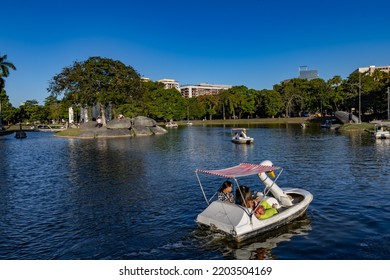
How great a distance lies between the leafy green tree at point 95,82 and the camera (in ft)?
266

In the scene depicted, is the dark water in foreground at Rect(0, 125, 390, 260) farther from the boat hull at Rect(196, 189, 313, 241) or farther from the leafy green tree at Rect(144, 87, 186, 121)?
the leafy green tree at Rect(144, 87, 186, 121)

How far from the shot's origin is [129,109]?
377 ft

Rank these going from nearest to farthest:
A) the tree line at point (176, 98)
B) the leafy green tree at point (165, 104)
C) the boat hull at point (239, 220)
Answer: the boat hull at point (239, 220), the tree line at point (176, 98), the leafy green tree at point (165, 104)

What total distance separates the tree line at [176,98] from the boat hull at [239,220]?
70.6 m

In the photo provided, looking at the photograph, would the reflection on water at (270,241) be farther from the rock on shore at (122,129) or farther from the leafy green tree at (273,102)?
the leafy green tree at (273,102)

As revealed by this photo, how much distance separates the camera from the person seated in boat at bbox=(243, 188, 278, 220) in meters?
14.4

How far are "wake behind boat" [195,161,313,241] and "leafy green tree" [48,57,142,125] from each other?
69.7m

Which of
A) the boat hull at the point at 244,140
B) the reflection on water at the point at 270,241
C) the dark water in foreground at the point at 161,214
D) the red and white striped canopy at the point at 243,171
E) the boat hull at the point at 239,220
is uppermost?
the red and white striped canopy at the point at 243,171

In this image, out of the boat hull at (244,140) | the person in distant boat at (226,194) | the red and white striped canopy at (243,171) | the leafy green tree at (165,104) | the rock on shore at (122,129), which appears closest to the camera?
the red and white striped canopy at (243,171)

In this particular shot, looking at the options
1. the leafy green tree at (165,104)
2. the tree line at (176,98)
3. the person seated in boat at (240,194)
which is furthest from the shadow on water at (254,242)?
the leafy green tree at (165,104)

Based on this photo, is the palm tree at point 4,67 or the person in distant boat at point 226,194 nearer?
the person in distant boat at point 226,194

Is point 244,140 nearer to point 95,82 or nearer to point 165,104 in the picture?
point 95,82
